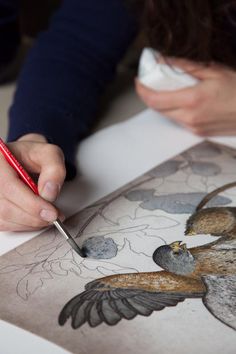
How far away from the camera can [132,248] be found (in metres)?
0.45

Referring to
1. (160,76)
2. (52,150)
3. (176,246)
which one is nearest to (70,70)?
(160,76)

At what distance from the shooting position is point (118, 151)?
604 mm

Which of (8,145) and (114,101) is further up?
(8,145)

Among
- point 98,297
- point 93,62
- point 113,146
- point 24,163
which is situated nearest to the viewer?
point 98,297

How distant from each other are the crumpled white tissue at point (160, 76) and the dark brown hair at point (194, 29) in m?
0.02

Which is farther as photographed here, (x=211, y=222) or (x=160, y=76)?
(x=160, y=76)

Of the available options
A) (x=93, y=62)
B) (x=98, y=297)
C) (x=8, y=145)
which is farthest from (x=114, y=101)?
(x=98, y=297)

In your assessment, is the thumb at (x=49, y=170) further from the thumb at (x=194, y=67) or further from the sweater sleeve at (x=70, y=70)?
the thumb at (x=194, y=67)

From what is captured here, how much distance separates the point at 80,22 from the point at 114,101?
0.34ft

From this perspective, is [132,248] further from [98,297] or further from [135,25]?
[135,25]

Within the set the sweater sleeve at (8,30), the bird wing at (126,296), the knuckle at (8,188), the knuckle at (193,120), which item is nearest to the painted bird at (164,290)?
the bird wing at (126,296)

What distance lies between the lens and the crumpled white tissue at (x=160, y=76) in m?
0.66

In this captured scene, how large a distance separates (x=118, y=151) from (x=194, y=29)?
0.18 m

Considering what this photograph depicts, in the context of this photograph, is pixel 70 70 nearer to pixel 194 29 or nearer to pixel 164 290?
pixel 194 29
